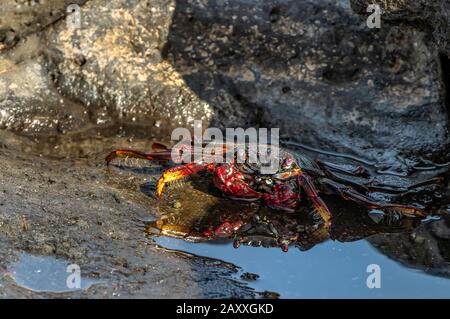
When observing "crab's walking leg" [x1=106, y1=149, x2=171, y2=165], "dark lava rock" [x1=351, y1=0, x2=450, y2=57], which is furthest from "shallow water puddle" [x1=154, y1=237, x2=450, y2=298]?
"dark lava rock" [x1=351, y1=0, x2=450, y2=57]

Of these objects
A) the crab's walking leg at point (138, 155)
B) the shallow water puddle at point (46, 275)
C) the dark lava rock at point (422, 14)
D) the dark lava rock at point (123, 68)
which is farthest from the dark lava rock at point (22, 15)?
the shallow water puddle at point (46, 275)

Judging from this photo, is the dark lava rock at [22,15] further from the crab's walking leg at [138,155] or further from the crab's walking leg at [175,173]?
the crab's walking leg at [175,173]

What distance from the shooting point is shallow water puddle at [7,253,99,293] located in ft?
11.7

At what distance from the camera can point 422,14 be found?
4855 mm

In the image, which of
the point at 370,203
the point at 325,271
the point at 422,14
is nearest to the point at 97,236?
the point at 325,271

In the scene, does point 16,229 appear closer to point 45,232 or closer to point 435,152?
point 45,232

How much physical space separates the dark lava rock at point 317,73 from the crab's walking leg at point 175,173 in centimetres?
100

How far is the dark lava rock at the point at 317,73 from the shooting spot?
5.54m

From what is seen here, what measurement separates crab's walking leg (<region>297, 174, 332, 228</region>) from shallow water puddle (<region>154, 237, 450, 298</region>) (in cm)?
17

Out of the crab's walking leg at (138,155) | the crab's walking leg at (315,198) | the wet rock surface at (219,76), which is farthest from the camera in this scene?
the wet rock surface at (219,76)

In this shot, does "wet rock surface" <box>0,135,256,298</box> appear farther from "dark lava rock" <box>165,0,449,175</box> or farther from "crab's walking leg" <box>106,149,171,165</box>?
"dark lava rock" <box>165,0,449,175</box>

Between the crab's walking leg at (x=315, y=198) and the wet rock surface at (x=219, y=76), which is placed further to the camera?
the wet rock surface at (x=219, y=76)

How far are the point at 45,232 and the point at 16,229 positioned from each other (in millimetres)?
152

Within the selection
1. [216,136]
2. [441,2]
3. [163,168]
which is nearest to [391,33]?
[441,2]
